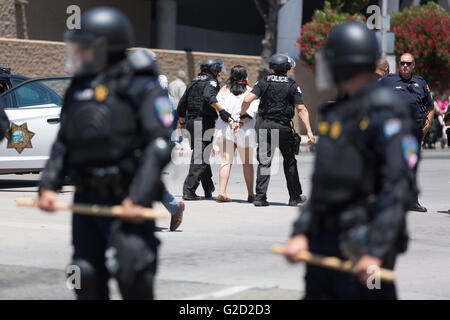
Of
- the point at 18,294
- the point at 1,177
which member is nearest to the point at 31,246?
the point at 18,294

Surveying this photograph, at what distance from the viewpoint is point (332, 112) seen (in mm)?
3957

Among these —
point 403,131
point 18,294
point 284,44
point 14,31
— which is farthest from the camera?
point 284,44

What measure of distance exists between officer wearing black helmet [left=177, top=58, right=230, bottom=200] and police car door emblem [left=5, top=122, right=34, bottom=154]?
217 centimetres

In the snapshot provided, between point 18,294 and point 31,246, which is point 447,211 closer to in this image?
point 31,246

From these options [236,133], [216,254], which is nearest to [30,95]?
[236,133]

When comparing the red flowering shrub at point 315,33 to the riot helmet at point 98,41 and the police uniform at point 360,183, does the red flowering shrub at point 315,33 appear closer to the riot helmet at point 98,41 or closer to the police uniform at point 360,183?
the riot helmet at point 98,41

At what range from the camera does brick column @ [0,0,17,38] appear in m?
23.5

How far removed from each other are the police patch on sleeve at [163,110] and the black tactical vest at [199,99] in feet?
26.9

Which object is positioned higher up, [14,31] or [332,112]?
[14,31]

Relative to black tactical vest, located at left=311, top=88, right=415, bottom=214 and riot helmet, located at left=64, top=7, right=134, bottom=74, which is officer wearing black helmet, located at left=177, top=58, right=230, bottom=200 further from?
black tactical vest, located at left=311, top=88, right=415, bottom=214

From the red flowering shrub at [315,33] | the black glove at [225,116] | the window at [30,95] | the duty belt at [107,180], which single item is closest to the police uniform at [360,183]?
the duty belt at [107,180]

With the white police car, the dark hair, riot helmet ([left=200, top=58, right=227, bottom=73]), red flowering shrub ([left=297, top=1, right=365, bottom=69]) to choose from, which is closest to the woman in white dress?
the dark hair
